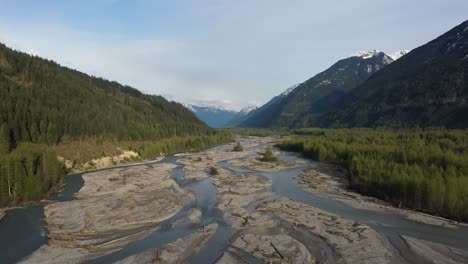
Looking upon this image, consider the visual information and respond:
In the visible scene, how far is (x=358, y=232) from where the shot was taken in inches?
1572

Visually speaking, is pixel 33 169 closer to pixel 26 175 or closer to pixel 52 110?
pixel 26 175

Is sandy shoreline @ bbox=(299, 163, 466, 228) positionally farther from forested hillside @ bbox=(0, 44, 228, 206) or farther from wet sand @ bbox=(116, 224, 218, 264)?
forested hillside @ bbox=(0, 44, 228, 206)

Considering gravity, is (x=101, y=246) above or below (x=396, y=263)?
above

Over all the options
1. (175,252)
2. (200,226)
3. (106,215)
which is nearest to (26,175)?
(106,215)

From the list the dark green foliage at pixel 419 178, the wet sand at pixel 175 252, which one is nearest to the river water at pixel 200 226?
the wet sand at pixel 175 252

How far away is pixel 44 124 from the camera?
332ft

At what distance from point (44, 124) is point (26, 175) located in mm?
53525

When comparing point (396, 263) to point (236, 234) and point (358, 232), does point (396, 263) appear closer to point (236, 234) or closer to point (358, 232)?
point (358, 232)

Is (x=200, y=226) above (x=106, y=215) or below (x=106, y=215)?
below

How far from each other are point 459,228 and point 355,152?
52.0 metres

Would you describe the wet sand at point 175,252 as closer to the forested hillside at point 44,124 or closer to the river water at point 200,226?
the river water at point 200,226

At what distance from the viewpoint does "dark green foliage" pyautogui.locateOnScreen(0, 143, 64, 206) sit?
50062mm

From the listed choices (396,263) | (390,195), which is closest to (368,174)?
(390,195)

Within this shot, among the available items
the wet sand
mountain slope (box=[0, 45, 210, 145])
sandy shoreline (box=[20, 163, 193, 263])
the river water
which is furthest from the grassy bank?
the wet sand
